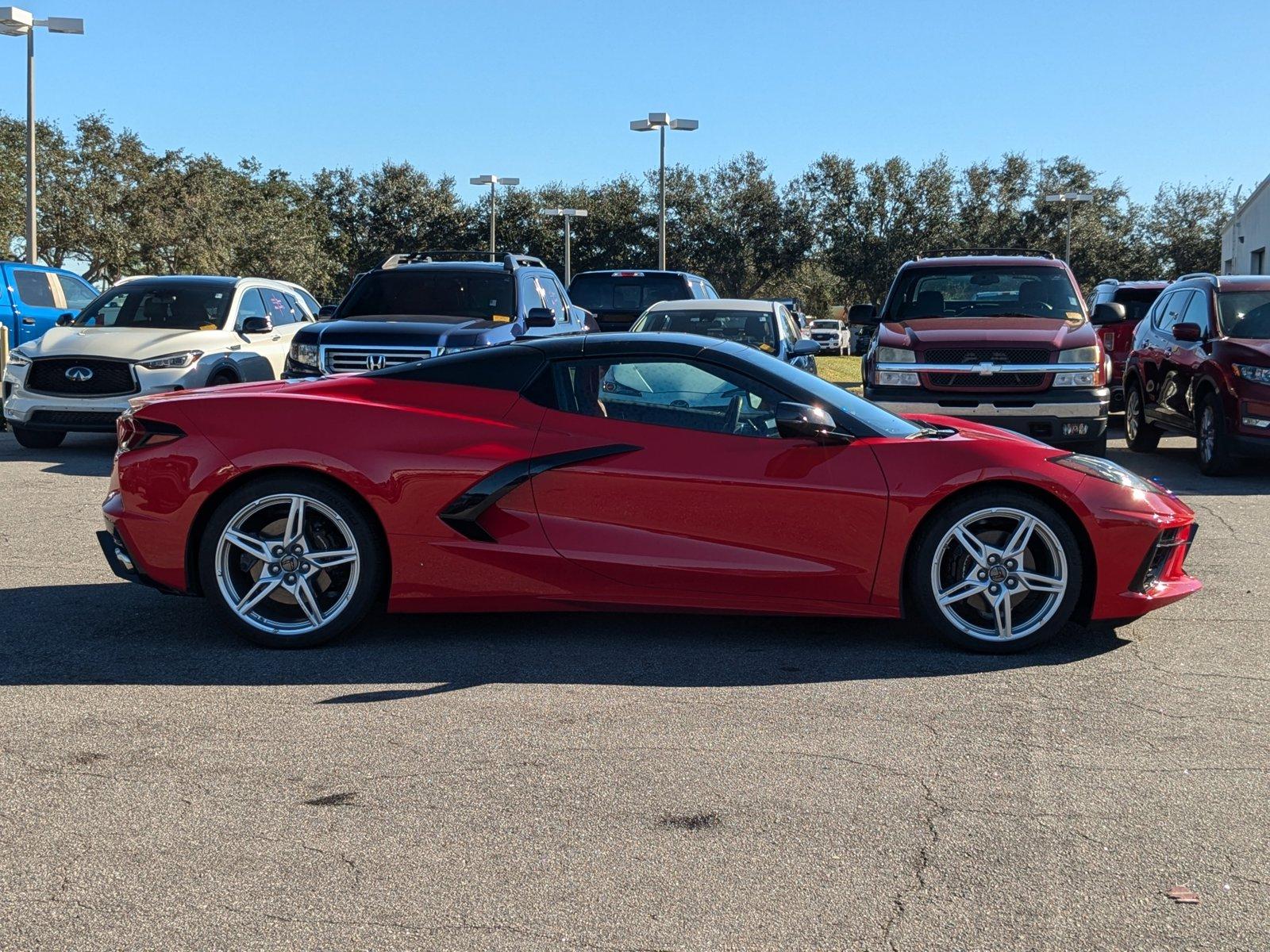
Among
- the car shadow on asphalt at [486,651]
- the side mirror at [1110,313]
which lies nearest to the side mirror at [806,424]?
the car shadow on asphalt at [486,651]

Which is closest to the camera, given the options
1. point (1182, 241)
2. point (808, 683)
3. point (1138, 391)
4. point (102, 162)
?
point (808, 683)

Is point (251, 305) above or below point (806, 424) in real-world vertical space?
above

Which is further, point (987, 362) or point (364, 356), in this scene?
point (364, 356)

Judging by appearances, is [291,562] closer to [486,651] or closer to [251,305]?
[486,651]

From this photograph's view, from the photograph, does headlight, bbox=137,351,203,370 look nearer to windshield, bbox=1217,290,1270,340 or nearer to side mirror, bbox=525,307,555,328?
side mirror, bbox=525,307,555,328

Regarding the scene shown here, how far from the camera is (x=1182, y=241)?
65.5 metres

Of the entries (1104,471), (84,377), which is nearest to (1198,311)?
(1104,471)

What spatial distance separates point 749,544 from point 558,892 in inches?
98.5

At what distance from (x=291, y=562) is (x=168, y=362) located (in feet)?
26.7

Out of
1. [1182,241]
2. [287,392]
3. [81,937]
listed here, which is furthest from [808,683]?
[1182,241]

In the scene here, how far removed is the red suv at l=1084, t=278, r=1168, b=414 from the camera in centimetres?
1841

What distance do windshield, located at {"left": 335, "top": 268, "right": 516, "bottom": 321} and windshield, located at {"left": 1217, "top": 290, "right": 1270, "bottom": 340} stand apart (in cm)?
682

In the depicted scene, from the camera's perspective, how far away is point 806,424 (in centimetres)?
569

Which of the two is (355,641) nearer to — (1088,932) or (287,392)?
(287,392)
